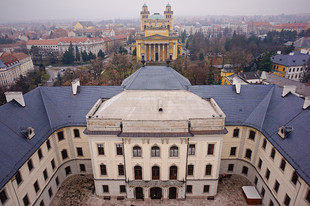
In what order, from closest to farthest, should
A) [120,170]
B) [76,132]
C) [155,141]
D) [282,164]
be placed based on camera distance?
[282,164], [155,141], [120,170], [76,132]

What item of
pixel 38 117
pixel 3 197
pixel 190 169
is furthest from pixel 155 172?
pixel 38 117

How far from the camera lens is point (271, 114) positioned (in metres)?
31.2

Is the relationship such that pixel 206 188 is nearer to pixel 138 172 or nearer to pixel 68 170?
pixel 138 172

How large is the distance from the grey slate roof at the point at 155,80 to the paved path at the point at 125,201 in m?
17.8

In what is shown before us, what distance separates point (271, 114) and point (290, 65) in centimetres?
6630

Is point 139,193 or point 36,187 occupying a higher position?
point 36,187

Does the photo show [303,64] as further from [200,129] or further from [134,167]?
[134,167]

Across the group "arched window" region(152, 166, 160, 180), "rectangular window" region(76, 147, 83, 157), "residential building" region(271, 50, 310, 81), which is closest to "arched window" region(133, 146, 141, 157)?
"arched window" region(152, 166, 160, 180)

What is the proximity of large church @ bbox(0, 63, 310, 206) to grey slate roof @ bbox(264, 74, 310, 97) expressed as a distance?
2794cm

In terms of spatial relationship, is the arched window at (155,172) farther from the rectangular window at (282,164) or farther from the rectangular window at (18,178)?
the rectangular window at (18,178)

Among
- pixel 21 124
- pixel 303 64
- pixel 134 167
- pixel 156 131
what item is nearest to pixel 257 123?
pixel 156 131

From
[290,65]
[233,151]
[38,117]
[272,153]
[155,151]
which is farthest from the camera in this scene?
[290,65]

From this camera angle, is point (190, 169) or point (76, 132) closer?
point (190, 169)

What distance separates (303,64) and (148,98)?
83409 mm
